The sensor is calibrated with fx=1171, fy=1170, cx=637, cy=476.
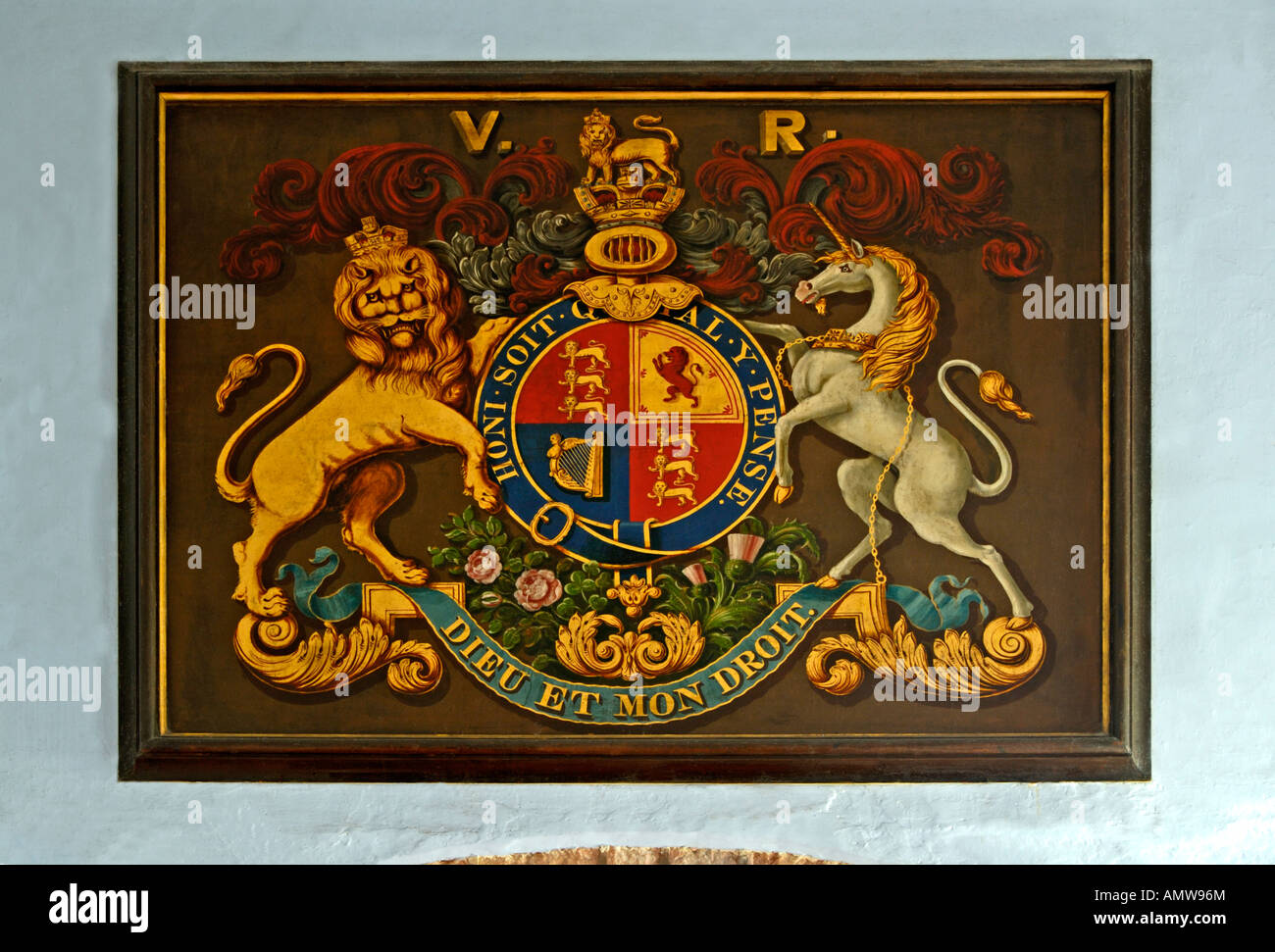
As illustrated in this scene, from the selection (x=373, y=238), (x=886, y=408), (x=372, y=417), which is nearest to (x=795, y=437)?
(x=886, y=408)

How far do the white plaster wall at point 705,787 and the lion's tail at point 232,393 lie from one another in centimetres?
30

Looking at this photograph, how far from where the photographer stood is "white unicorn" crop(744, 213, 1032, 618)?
3.13 m

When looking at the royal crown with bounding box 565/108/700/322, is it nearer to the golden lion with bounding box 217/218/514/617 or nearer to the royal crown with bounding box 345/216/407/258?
the golden lion with bounding box 217/218/514/617

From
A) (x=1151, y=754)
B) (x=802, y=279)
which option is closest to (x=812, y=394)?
(x=802, y=279)

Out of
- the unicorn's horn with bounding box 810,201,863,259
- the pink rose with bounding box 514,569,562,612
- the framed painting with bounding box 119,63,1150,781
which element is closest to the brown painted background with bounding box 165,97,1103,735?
the framed painting with bounding box 119,63,1150,781

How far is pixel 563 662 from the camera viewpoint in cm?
314

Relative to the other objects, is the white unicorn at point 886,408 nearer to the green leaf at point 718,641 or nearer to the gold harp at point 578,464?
the green leaf at point 718,641

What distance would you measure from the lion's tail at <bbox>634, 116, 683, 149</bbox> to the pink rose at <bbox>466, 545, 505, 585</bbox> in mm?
1188

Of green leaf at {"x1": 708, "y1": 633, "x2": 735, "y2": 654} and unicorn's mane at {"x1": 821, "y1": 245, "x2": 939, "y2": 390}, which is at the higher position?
unicorn's mane at {"x1": 821, "y1": 245, "x2": 939, "y2": 390}

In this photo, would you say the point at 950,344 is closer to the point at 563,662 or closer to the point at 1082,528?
the point at 1082,528

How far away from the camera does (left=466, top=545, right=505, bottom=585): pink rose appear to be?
124 inches

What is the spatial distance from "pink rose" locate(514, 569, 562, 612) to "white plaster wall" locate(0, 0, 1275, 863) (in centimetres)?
50

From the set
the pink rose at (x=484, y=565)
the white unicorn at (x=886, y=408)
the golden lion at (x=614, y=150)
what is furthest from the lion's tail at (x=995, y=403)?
the pink rose at (x=484, y=565)

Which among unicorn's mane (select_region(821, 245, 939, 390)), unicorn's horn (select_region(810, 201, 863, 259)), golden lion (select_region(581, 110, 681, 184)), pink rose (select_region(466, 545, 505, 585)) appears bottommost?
pink rose (select_region(466, 545, 505, 585))
